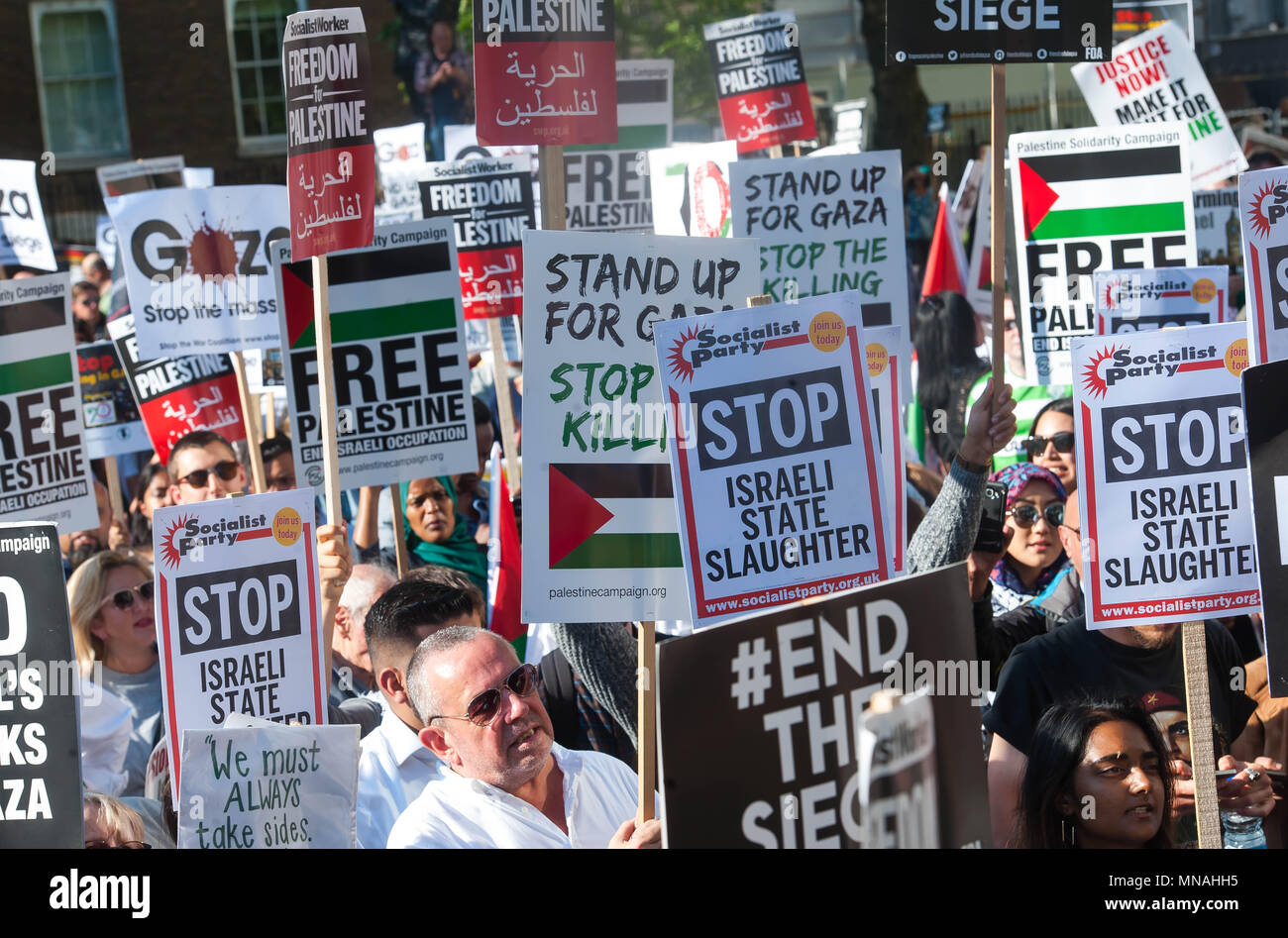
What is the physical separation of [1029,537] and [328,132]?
8.30 feet

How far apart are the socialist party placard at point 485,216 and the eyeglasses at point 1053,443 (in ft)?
7.99

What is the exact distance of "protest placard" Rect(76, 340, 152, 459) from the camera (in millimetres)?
7199

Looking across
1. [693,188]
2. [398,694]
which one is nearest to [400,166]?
[693,188]

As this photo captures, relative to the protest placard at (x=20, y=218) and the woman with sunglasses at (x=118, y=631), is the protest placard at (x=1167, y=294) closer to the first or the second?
the woman with sunglasses at (x=118, y=631)

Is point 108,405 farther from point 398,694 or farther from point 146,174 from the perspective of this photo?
point 398,694

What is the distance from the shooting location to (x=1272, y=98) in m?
21.1

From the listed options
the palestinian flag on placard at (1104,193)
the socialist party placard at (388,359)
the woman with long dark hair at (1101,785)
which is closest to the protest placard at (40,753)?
the socialist party placard at (388,359)

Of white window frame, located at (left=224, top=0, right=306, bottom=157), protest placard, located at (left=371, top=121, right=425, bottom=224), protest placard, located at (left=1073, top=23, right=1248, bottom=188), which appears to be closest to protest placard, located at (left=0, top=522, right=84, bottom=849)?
protest placard, located at (left=371, top=121, right=425, bottom=224)

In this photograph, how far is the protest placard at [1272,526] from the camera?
3.31 m

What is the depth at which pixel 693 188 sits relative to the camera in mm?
7238

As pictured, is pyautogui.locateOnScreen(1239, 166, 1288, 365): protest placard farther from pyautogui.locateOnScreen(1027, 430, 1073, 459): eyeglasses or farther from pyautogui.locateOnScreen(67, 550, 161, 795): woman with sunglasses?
pyautogui.locateOnScreen(67, 550, 161, 795): woman with sunglasses

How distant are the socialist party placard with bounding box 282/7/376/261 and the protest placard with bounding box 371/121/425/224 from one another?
3.95 m
